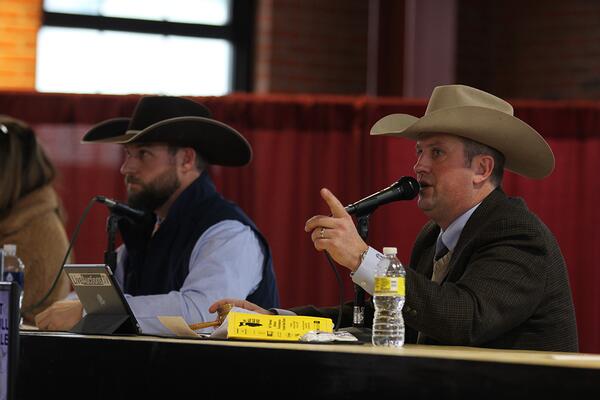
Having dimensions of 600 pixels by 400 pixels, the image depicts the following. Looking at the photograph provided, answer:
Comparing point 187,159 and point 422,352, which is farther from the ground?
point 187,159

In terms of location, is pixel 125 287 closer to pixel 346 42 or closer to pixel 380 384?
pixel 380 384

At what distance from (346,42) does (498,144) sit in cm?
501

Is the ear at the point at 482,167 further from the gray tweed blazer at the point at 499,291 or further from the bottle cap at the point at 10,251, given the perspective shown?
the bottle cap at the point at 10,251

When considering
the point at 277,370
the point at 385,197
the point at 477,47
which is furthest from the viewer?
the point at 477,47

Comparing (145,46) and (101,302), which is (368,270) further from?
(145,46)

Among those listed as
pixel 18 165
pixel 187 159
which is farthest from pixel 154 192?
pixel 18 165

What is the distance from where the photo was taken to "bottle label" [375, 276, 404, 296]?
2613mm

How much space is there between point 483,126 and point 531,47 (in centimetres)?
539

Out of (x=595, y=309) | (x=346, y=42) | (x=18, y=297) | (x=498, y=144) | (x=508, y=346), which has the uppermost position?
(x=346, y=42)

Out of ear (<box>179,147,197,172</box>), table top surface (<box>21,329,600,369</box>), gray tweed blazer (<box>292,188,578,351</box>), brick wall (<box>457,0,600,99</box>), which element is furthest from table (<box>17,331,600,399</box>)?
brick wall (<box>457,0,600,99</box>)

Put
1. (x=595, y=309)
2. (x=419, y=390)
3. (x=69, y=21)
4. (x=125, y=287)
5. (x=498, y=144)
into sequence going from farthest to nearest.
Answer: (x=69, y=21) < (x=595, y=309) < (x=125, y=287) < (x=498, y=144) < (x=419, y=390)

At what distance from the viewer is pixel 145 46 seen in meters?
8.05

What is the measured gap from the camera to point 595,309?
633cm

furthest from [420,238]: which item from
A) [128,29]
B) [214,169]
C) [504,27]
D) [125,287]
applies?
[504,27]
